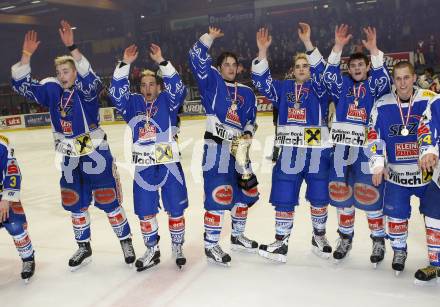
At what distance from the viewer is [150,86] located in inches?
139

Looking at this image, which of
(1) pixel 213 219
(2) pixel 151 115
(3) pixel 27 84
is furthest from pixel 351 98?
(3) pixel 27 84

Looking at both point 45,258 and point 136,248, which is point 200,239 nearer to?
point 136,248

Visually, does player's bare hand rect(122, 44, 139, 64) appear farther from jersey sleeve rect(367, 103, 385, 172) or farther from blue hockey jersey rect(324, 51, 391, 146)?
jersey sleeve rect(367, 103, 385, 172)

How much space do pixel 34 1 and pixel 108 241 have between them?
787 inches

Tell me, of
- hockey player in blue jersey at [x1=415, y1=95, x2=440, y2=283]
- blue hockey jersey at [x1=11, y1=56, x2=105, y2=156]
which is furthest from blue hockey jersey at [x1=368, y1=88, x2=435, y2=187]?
blue hockey jersey at [x1=11, y1=56, x2=105, y2=156]

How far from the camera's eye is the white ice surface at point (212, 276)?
3023 mm

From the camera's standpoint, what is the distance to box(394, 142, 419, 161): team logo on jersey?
3062 millimetres

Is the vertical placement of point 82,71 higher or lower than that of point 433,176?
higher

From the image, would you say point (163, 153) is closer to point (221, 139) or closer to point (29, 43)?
point (221, 139)

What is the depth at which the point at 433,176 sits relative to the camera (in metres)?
2.94

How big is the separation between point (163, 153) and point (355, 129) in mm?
1478

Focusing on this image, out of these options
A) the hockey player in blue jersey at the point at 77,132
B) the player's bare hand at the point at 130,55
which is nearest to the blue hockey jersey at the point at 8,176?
the hockey player in blue jersey at the point at 77,132

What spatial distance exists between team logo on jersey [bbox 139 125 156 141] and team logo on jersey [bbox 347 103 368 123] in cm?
151

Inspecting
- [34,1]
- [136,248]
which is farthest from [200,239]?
[34,1]
